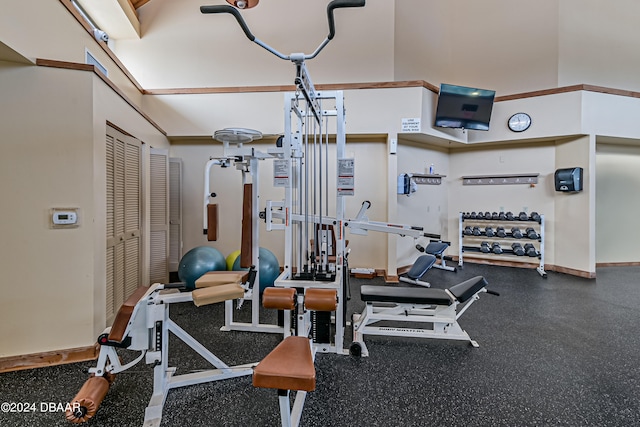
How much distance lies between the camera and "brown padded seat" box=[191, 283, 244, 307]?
160cm

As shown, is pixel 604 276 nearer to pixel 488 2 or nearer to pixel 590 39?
pixel 590 39

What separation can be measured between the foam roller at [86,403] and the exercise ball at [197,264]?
5.64 ft

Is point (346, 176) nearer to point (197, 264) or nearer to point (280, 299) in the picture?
point (280, 299)

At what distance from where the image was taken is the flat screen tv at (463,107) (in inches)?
173

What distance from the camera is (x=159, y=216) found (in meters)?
3.71

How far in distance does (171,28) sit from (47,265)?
4.24 m

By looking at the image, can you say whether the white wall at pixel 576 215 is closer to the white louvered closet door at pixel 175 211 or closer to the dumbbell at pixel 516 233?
the dumbbell at pixel 516 233

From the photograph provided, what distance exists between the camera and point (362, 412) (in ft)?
5.35

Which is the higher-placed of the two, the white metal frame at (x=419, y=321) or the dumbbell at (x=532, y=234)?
the dumbbell at (x=532, y=234)

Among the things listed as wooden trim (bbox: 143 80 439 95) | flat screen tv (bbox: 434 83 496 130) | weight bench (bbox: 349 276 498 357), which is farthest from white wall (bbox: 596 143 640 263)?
weight bench (bbox: 349 276 498 357)

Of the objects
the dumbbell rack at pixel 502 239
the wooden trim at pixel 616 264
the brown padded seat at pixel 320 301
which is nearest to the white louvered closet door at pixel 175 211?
the brown padded seat at pixel 320 301

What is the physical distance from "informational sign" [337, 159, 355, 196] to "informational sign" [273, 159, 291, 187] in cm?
43

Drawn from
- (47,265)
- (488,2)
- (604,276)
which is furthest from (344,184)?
(488,2)

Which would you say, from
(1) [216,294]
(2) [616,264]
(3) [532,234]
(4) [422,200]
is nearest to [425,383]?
(1) [216,294]
